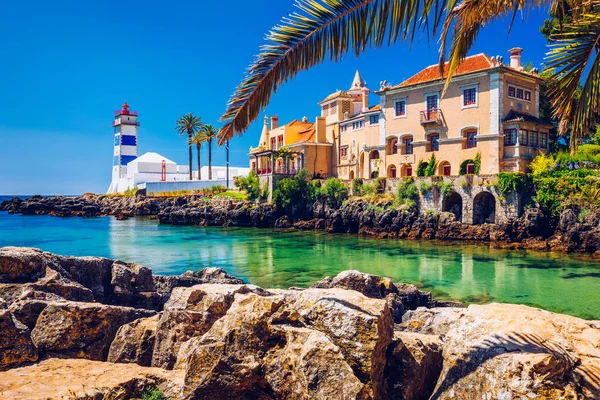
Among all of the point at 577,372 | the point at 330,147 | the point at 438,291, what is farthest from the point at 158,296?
the point at 330,147

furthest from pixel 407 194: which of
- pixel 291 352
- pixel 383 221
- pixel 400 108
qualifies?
pixel 291 352

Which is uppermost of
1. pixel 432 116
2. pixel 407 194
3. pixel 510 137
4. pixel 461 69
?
pixel 461 69

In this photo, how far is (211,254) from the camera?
104 ft

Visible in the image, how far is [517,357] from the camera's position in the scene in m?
4.41

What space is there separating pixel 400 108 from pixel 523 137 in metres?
12.7

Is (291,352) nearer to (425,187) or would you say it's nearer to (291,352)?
(291,352)

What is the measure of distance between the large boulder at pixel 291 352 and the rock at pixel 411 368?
8.2 inches

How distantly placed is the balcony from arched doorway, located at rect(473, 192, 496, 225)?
8884mm

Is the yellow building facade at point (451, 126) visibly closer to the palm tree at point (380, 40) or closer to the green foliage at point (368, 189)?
the green foliage at point (368, 189)

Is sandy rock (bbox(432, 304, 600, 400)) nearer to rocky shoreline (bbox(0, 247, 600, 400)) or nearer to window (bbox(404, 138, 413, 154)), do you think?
rocky shoreline (bbox(0, 247, 600, 400))

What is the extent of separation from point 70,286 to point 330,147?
52948 mm

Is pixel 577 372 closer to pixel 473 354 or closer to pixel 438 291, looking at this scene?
pixel 473 354

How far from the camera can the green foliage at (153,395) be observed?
15.8 ft

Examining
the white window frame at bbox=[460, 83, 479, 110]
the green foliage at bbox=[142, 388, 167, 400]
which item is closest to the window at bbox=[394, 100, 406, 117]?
the white window frame at bbox=[460, 83, 479, 110]
